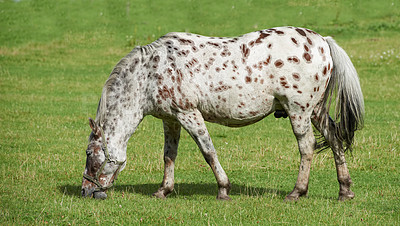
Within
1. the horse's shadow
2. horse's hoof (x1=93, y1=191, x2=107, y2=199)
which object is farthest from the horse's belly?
horse's hoof (x1=93, y1=191, x2=107, y2=199)

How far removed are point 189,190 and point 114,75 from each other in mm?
2491

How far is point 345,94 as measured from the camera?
8.92m

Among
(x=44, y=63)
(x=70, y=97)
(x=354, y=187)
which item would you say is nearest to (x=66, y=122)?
(x=70, y=97)

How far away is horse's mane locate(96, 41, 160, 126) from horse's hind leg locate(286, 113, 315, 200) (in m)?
2.48

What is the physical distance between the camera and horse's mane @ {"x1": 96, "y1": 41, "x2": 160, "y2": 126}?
8.59 metres

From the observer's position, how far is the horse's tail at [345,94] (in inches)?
348

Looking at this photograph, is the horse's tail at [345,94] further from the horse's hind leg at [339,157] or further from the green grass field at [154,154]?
the green grass field at [154,154]

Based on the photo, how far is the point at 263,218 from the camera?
7.65m

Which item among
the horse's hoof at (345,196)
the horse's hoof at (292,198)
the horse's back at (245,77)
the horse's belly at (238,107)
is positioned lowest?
the horse's hoof at (292,198)

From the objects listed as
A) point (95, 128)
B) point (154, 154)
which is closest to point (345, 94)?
point (95, 128)

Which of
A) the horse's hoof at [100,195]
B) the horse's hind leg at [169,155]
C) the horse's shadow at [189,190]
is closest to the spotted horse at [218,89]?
the horse's hoof at [100,195]

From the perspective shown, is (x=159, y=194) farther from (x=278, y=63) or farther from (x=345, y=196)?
(x=345, y=196)

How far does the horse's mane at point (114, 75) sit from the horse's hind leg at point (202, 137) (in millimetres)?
1143

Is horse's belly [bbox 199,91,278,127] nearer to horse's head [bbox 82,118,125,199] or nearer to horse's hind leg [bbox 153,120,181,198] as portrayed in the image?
horse's hind leg [bbox 153,120,181,198]
